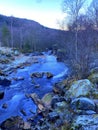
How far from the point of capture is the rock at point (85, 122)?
23.5 feet

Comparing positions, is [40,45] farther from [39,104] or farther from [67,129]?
[67,129]

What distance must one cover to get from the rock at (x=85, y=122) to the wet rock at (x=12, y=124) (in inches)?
101

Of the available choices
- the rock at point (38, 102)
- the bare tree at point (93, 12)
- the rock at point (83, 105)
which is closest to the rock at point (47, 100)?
the rock at point (38, 102)

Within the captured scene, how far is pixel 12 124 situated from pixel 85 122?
3.35 meters

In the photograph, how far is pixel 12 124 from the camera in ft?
30.5

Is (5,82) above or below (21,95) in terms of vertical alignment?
above

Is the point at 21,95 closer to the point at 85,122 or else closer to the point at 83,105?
the point at 83,105

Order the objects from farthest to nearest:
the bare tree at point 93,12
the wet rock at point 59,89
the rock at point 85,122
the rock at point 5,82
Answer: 1. the bare tree at point 93,12
2. the rock at point 5,82
3. the wet rock at point 59,89
4. the rock at point 85,122

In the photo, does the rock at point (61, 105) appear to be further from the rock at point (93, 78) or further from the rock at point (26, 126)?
the rock at point (93, 78)

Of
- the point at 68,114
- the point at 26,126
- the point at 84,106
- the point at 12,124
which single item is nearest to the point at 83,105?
the point at 84,106

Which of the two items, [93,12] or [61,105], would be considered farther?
[93,12]

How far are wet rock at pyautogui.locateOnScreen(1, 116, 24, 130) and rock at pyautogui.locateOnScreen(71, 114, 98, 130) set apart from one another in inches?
101

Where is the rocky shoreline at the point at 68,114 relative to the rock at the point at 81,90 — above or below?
below

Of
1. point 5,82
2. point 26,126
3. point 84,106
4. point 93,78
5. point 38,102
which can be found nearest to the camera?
point 84,106
